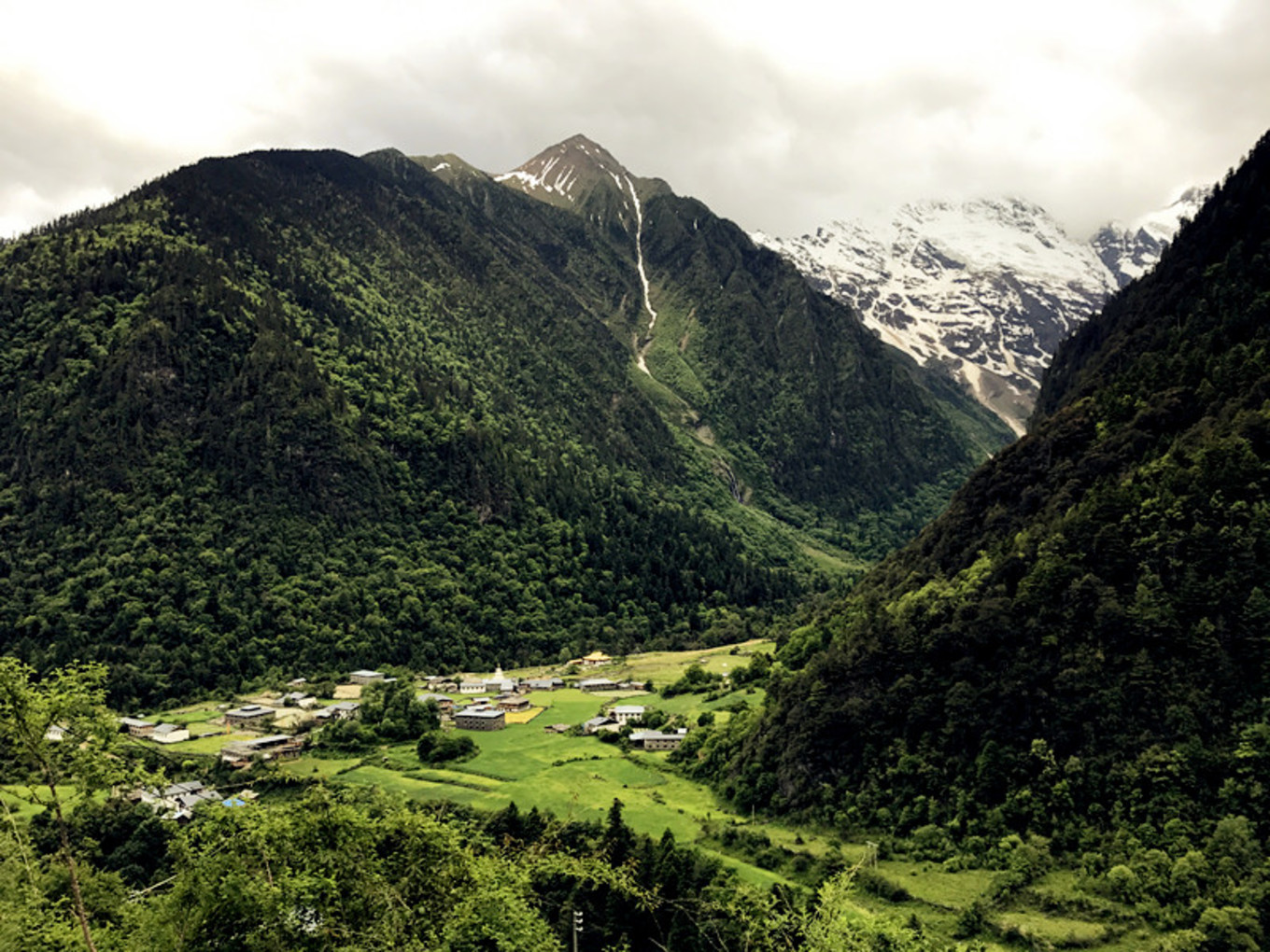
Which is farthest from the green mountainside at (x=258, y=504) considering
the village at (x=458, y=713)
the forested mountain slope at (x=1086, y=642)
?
the forested mountain slope at (x=1086, y=642)

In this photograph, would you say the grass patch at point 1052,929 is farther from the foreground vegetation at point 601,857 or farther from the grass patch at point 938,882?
the grass patch at point 938,882

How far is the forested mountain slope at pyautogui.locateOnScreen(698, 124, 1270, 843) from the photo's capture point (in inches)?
2196

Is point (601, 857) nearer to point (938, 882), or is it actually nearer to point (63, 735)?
point (938, 882)

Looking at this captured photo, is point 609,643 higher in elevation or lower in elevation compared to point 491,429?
lower

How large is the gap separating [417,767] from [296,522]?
72.1 m

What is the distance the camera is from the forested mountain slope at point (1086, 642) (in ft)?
183

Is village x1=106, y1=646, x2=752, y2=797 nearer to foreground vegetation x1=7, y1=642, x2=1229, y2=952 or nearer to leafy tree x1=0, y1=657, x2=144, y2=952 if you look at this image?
foreground vegetation x1=7, y1=642, x2=1229, y2=952

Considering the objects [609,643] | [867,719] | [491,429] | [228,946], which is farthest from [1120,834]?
[491,429]

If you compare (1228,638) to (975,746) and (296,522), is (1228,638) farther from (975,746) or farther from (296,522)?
(296,522)

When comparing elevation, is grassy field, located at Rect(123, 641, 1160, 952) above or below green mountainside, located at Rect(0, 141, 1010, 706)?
below

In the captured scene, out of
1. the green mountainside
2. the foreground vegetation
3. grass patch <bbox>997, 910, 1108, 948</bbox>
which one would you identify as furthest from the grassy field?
the green mountainside

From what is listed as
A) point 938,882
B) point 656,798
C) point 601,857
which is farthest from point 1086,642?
point 601,857

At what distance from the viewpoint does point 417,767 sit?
83.9 m

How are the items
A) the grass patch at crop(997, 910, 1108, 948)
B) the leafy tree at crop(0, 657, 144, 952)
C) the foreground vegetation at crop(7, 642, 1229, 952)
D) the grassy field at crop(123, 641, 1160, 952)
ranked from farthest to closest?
the grassy field at crop(123, 641, 1160, 952) < the grass patch at crop(997, 910, 1108, 948) < the foreground vegetation at crop(7, 642, 1229, 952) < the leafy tree at crop(0, 657, 144, 952)
